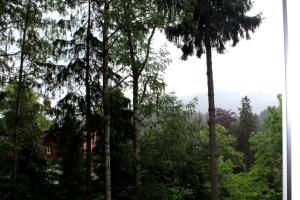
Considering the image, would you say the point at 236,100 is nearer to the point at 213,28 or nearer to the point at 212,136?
A: the point at 212,136

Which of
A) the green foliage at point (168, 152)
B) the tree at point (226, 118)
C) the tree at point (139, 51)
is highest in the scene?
the tree at point (139, 51)

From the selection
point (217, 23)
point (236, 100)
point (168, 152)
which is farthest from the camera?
point (168, 152)

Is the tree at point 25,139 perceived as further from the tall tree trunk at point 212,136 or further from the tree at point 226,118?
the tree at point 226,118

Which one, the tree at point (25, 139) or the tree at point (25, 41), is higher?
the tree at point (25, 41)

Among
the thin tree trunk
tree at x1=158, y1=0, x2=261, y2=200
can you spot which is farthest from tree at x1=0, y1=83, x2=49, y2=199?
tree at x1=158, y1=0, x2=261, y2=200

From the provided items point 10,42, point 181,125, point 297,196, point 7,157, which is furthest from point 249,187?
point 297,196

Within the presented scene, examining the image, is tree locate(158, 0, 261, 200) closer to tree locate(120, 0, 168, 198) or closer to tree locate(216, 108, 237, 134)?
tree locate(120, 0, 168, 198)

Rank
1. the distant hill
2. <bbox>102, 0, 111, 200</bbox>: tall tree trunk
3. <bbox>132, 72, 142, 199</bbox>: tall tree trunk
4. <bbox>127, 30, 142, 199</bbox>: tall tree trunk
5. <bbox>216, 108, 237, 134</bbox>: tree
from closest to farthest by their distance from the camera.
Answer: the distant hill < <bbox>102, 0, 111, 200</bbox>: tall tree trunk < <bbox>127, 30, 142, 199</bbox>: tall tree trunk < <bbox>132, 72, 142, 199</bbox>: tall tree trunk < <bbox>216, 108, 237, 134</bbox>: tree

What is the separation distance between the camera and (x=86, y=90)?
31.4 feet

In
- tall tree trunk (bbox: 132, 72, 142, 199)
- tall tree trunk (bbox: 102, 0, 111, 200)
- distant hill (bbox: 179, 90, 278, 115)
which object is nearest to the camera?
distant hill (bbox: 179, 90, 278, 115)

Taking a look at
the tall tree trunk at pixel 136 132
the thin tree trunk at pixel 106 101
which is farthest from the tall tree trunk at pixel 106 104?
the tall tree trunk at pixel 136 132

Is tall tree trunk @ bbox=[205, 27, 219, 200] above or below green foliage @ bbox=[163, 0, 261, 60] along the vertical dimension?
below

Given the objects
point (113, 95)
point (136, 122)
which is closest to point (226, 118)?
point (136, 122)

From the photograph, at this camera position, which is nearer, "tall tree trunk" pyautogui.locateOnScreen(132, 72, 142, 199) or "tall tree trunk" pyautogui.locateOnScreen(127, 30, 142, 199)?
"tall tree trunk" pyautogui.locateOnScreen(127, 30, 142, 199)
